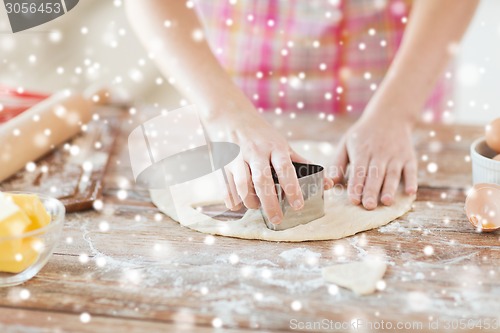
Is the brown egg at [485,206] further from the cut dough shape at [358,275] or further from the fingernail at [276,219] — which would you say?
the fingernail at [276,219]

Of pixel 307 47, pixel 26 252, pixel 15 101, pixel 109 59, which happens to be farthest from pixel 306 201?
pixel 109 59

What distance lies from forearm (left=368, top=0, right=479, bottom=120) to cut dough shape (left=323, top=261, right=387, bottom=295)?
0.51 metres

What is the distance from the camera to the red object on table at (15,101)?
1316mm

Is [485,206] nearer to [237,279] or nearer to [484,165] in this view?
[484,165]

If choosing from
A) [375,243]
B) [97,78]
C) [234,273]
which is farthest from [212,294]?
[97,78]

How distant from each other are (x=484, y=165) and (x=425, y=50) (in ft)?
1.16

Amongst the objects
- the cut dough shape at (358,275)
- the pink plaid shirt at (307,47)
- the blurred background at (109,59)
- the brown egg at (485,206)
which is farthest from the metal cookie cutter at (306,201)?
the blurred background at (109,59)

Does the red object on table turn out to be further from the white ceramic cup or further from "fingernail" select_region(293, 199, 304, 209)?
the white ceramic cup

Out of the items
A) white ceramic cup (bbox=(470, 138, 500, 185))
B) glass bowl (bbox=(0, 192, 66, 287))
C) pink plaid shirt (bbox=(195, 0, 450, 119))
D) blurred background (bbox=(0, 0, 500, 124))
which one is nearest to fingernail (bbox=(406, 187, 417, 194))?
white ceramic cup (bbox=(470, 138, 500, 185))

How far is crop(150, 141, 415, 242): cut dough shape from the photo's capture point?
0.94m

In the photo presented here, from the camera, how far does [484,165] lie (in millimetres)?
1033

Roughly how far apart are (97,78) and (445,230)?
1.76m

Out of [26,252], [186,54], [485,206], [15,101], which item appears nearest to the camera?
[26,252]

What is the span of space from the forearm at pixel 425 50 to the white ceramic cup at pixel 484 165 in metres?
0.18
